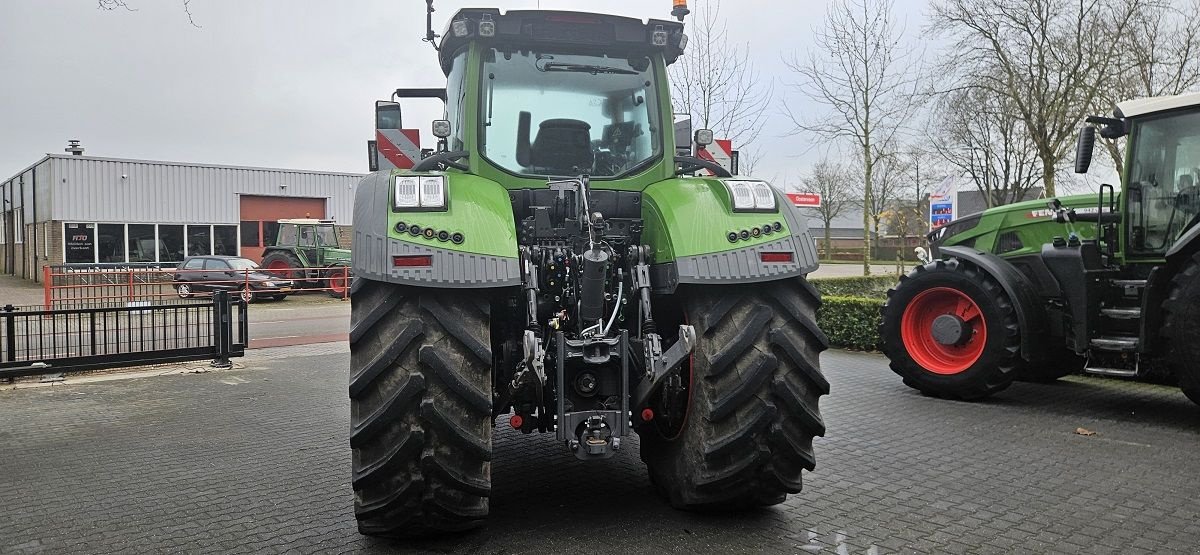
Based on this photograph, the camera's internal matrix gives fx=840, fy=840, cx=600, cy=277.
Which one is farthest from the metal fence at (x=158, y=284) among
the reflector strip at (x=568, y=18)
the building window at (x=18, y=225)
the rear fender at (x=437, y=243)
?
the rear fender at (x=437, y=243)

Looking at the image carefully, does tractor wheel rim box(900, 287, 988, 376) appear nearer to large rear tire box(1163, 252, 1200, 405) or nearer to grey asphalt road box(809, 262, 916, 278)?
large rear tire box(1163, 252, 1200, 405)

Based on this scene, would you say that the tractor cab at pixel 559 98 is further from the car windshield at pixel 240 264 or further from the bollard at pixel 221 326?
the car windshield at pixel 240 264

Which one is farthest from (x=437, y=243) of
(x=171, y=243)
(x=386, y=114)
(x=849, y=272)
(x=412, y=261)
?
(x=849, y=272)

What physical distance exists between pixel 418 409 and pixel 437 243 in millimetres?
748

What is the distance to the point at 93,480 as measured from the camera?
546cm

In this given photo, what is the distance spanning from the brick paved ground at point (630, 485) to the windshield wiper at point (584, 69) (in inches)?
98.0

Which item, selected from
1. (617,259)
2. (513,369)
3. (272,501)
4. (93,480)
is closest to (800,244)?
(617,259)

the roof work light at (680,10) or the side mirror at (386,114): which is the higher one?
the roof work light at (680,10)

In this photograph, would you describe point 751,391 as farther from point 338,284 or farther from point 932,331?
point 338,284

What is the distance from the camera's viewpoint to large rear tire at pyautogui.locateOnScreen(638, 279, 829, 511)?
402 centimetres

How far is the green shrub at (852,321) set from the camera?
38.5ft

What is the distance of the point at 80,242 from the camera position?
28562 mm

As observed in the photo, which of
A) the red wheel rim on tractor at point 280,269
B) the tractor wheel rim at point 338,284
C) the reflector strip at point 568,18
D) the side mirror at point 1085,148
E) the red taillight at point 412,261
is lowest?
the tractor wheel rim at point 338,284

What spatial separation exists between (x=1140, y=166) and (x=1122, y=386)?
265cm
